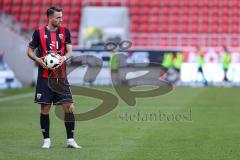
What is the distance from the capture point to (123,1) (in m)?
40.1

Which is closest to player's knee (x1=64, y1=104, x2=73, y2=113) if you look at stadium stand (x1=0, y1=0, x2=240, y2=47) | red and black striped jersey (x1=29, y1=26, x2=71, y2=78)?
red and black striped jersey (x1=29, y1=26, x2=71, y2=78)

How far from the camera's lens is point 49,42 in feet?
34.4

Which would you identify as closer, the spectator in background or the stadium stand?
the spectator in background

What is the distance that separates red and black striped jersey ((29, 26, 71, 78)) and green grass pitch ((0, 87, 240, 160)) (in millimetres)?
1170

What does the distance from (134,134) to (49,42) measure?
3.02 meters

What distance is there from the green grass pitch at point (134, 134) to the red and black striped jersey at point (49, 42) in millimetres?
1170

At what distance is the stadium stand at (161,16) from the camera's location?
39219 mm

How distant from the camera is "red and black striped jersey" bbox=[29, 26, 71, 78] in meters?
10.5

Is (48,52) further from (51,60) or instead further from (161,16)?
(161,16)

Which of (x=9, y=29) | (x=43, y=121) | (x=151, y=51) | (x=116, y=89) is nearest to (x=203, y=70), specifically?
(x=151, y=51)

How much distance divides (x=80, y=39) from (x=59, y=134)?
2565 centimetres

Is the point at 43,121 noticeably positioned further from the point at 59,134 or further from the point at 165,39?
the point at 165,39

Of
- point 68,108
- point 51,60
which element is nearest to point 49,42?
point 51,60

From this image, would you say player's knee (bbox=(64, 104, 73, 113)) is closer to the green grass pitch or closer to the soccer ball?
the green grass pitch
